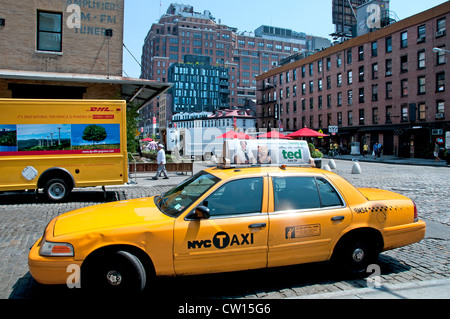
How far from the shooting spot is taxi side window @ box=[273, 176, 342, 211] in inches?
177

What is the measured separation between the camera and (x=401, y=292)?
4145 millimetres

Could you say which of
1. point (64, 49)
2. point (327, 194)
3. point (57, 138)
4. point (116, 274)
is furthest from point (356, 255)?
point (64, 49)

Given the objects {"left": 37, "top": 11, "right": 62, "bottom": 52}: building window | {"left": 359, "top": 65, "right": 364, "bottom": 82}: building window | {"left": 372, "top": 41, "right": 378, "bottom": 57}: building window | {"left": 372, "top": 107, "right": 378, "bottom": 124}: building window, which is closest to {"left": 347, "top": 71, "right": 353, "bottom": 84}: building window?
{"left": 359, "top": 65, "right": 364, "bottom": 82}: building window

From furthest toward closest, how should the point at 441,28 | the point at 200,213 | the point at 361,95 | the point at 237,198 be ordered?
the point at 361,95 < the point at 441,28 < the point at 237,198 < the point at 200,213

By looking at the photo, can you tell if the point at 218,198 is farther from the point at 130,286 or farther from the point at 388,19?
the point at 388,19

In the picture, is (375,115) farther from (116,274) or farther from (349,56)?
(116,274)

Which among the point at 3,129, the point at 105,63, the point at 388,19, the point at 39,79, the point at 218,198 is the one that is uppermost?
the point at 388,19

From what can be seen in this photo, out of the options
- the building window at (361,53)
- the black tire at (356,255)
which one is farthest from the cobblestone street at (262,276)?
the building window at (361,53)

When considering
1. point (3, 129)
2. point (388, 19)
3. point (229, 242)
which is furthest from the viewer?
point (388, 19)

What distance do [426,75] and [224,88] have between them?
109 metres

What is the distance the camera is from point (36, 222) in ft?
25.6

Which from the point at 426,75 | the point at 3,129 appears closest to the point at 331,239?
the point at 3,129

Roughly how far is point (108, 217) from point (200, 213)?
1191 millimetres

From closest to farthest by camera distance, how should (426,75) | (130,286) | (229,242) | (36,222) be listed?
(130,286)
(229,242)
(36,222)
(426,75)
